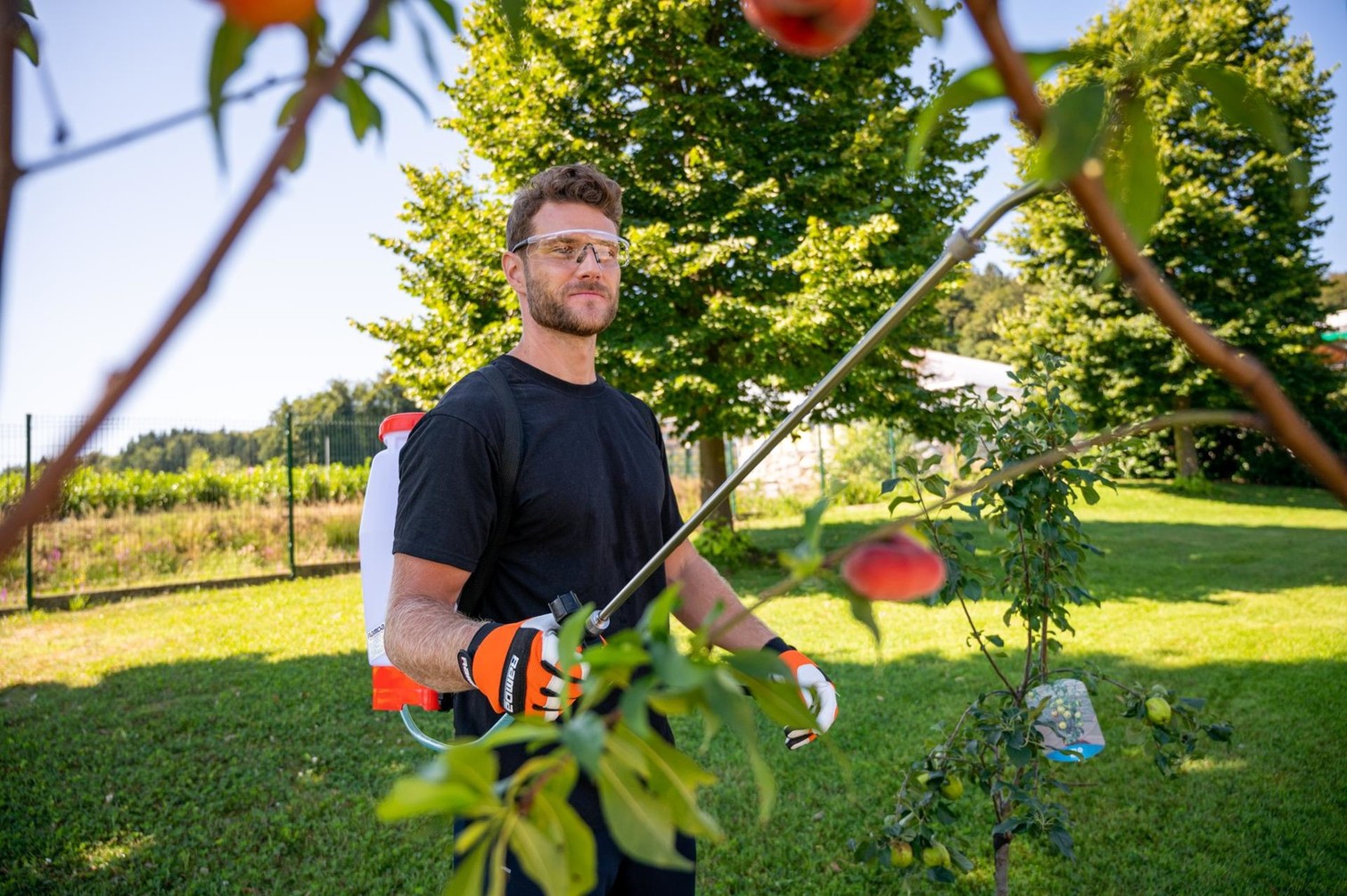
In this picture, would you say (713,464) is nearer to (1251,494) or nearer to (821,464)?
(821,464)

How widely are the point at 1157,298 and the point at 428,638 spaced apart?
57.3 inches

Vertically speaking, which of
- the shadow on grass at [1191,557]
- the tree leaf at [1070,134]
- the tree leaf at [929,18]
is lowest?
the shadow on grass at [1191,557]

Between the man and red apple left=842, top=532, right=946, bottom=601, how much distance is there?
90cm

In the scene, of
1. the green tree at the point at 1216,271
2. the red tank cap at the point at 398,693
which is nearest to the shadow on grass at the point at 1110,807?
the red tank cap at the point at 398,693

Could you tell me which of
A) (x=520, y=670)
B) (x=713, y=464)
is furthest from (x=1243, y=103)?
(x=713, y=464)

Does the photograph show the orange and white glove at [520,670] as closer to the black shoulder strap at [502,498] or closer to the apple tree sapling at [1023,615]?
the black shoulder strap at [502,498]

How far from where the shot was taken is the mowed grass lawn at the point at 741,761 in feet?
11.6

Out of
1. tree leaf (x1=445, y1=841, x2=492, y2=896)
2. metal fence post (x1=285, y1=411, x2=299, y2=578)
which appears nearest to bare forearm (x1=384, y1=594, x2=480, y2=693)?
tree leaf (x1=445, y1=841, x2=492, y2=896)

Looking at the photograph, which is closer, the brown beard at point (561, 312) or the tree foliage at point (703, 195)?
the brown beard at point (561, 312)

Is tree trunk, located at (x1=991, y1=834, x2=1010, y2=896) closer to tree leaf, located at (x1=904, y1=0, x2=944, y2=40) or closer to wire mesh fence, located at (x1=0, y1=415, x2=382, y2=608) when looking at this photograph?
tree leaf, located at (x1=904, y1=0, x2=944, y2=40)

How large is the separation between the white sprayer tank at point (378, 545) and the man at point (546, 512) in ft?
0.89

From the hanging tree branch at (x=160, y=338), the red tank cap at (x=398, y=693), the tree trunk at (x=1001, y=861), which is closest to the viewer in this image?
the hanging tree branch at (x=160, y=338)

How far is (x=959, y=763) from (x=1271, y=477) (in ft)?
69.6

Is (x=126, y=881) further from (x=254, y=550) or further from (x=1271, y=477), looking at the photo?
(x=1271, y=477)
